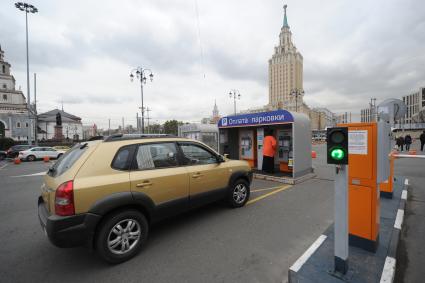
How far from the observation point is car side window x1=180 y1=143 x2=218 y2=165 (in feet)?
13.2

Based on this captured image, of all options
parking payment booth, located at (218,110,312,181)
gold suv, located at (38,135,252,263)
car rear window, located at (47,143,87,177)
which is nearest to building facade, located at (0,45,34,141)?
parking payment booth, located at (218,110,312,181)

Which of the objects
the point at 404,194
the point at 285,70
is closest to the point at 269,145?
the point at 404,194

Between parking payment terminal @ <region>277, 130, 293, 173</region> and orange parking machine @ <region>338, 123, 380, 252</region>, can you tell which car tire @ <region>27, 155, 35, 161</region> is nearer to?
parking payment terminal @ <region>277, 130, 293, 173</region>

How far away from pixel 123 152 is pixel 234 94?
32907 millimetres

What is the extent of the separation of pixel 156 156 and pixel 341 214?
9.12ft

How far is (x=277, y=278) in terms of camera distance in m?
2.62

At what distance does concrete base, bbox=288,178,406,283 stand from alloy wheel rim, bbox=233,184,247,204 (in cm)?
190

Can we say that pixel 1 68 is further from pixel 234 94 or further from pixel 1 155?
pixel 234 94

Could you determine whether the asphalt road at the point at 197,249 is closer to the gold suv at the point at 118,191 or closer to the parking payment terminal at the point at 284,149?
the gold suv at the point at 118,191

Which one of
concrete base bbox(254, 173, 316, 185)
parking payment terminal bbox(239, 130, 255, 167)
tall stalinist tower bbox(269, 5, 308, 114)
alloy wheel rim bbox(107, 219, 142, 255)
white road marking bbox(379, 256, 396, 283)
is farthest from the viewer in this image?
tall stalinist tower bbox(269, 5, 308, 114)

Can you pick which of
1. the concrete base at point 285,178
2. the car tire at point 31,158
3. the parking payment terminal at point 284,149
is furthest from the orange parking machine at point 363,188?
the car tire at point 31,158

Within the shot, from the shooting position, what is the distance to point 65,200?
102 inches

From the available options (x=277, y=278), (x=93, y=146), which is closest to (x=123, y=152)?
(x=93, y=146)

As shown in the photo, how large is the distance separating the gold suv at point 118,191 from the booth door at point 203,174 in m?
0.02
